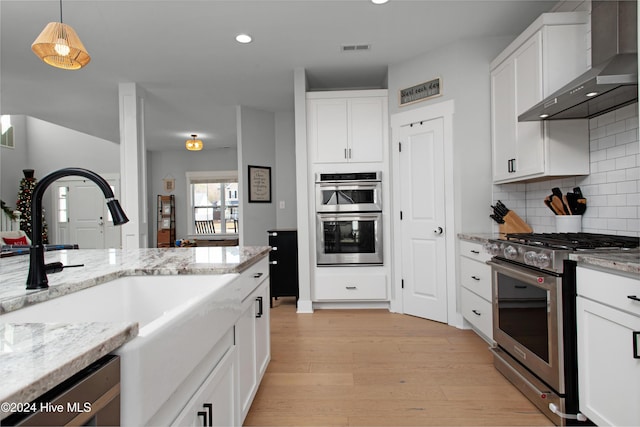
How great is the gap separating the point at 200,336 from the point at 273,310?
3036 mm

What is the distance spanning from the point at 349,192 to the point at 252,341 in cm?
229

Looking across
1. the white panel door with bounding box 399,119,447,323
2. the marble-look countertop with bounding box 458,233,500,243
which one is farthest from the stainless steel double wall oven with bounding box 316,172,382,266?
the marble-look countertop with bounding box 458,233,500,243

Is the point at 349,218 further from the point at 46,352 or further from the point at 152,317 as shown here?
the point at 46,352

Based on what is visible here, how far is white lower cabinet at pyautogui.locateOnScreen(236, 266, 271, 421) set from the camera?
5.11 feet

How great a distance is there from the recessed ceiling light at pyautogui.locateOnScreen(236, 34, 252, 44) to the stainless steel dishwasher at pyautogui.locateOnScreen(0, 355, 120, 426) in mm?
3200

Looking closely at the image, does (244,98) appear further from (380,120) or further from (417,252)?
(417,252)

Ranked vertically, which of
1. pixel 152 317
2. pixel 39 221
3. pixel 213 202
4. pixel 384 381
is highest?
pixel 213 202

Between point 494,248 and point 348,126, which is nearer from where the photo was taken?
point 494,248

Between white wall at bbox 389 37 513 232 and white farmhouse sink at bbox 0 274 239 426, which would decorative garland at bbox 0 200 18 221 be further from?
white wall at bbox 389 37 513 232

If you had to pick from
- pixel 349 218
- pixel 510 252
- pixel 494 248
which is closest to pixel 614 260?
pixel 510 252

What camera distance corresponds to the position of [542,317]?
177 centimetres

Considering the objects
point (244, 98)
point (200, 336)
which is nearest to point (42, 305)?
point (200, 336)

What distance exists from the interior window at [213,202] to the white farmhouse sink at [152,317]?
24.7 ft

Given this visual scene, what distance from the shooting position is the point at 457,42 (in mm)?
3221
